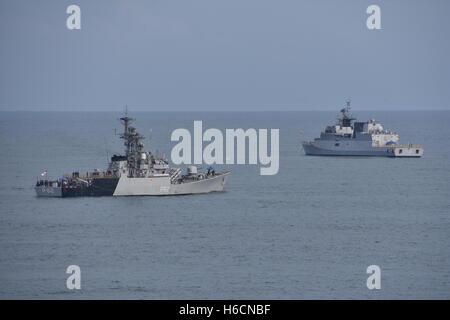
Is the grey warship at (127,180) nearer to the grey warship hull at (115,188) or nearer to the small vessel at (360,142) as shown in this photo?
the grey warship hull at (115,188)

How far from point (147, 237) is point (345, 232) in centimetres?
1482

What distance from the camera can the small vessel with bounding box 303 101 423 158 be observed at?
6186 inches

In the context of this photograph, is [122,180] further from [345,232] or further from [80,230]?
[345,232]

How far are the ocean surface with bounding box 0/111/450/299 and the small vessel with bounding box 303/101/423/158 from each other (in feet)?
107

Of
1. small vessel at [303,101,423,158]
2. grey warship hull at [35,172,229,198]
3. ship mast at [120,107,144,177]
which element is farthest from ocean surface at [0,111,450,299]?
small vessel at [303,101,423,158]

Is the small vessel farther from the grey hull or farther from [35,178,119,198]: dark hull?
[35,178,119,198]: dark hull

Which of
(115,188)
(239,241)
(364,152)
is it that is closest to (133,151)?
(115,188)

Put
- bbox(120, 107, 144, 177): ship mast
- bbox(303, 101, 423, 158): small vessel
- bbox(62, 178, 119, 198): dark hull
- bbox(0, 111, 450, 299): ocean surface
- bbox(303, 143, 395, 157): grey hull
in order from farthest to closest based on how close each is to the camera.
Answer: bbox(303, 143, 395, 157): grey hull → bbox(303, 101, 423, 158): small vessel → bbox(120, 107, 144, 177): ship mast → bbox(62, 178, 119, 198): dark hull → bbox(0, 111, 450, 299): ocean surface

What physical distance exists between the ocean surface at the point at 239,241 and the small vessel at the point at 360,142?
32464 mm

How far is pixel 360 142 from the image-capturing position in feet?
517

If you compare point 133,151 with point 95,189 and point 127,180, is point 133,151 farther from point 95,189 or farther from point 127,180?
point 95,189

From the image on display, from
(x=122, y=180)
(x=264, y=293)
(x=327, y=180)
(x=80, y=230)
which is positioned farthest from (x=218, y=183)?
(x=264, y=293)

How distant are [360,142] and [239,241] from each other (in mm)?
82087

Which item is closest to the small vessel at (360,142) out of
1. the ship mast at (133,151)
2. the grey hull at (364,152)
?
the grey hull at (364,152)
